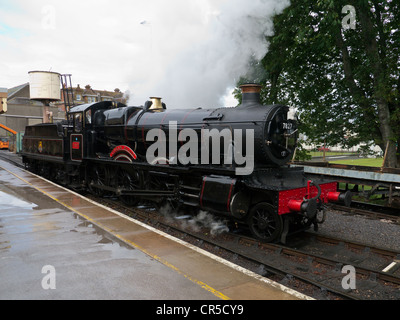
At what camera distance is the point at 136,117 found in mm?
8664

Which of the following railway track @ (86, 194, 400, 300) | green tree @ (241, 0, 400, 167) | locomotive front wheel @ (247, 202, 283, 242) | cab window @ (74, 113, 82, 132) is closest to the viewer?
railway track @ (86, 194, 400, 300)

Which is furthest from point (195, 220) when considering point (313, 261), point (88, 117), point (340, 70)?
point (340, 70)

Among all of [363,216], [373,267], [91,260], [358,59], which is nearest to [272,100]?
[358,59]

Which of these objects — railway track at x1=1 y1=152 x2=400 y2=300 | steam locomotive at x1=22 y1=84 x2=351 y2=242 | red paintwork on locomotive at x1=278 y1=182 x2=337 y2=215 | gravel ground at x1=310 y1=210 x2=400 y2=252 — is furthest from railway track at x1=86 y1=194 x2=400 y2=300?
red paintwork on locomotive at x1=278 y1=182 x2=337 y2=215

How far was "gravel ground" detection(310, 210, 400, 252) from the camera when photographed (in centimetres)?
646

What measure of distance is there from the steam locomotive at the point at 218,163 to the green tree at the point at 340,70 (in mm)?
4296

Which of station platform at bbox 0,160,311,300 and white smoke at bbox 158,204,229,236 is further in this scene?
white smoke at bbox 158,204,229,236

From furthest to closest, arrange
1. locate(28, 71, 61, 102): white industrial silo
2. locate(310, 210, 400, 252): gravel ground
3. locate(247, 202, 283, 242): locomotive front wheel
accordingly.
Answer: locate(28, 71, 61, 102): white industrial silo, locate(310, 210, 400, 252): gravel ground, locate(247, 202, 283, 242): locomotive front wheel

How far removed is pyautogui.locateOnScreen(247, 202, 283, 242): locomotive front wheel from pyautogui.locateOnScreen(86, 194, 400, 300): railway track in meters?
0.19

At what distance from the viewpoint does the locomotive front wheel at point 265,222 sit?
588cm

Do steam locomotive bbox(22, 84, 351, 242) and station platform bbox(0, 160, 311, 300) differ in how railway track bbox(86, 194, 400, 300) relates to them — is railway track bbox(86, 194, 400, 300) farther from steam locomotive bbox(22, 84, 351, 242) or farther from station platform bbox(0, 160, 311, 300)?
station platform bbox(0, 160, 311, 300)

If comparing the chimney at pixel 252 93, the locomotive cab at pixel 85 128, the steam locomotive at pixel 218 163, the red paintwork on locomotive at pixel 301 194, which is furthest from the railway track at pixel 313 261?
the locomotive cab at pixel 85 128

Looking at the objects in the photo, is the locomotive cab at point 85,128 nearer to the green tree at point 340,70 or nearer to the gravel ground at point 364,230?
the green tree at point 340,70
